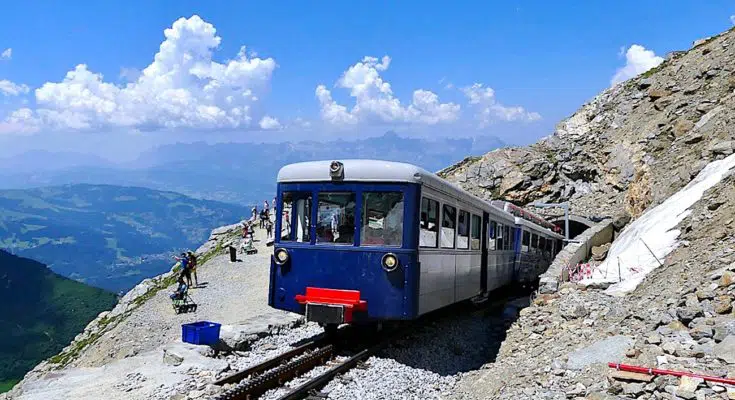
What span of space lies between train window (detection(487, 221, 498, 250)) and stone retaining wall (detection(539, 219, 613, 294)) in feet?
6.48

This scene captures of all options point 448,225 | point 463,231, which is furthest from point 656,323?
point 463,231

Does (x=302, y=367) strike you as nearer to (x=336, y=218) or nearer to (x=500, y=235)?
(x=336, y=218)

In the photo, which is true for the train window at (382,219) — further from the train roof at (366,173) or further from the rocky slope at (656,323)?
the rocky slope at (656,323)

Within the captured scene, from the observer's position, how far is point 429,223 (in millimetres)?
10750

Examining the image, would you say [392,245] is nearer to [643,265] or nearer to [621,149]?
[643,265]

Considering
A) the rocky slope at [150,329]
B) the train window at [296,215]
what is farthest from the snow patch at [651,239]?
the rocky slope at [150,329]

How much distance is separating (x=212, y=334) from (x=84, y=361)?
50.2 feet

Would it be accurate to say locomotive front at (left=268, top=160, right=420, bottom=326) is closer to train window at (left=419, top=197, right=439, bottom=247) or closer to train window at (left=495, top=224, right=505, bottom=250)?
train window at (left=419, top=197, right=439, bottom=247)

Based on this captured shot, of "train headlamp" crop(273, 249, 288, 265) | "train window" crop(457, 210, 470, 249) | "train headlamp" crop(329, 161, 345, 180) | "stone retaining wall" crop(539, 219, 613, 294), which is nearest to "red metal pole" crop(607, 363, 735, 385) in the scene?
"train window" crop(457, 210, 470, 249)

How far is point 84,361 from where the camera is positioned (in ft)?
74.3

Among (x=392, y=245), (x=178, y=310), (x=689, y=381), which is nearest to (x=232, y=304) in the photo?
(x=178, y=310)

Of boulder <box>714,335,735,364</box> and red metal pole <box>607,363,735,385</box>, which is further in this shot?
boulder <box>714,335,735,364</box>

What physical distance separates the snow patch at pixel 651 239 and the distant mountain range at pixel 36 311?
7603cm

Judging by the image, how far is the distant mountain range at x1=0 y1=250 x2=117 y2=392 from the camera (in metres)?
89.1
